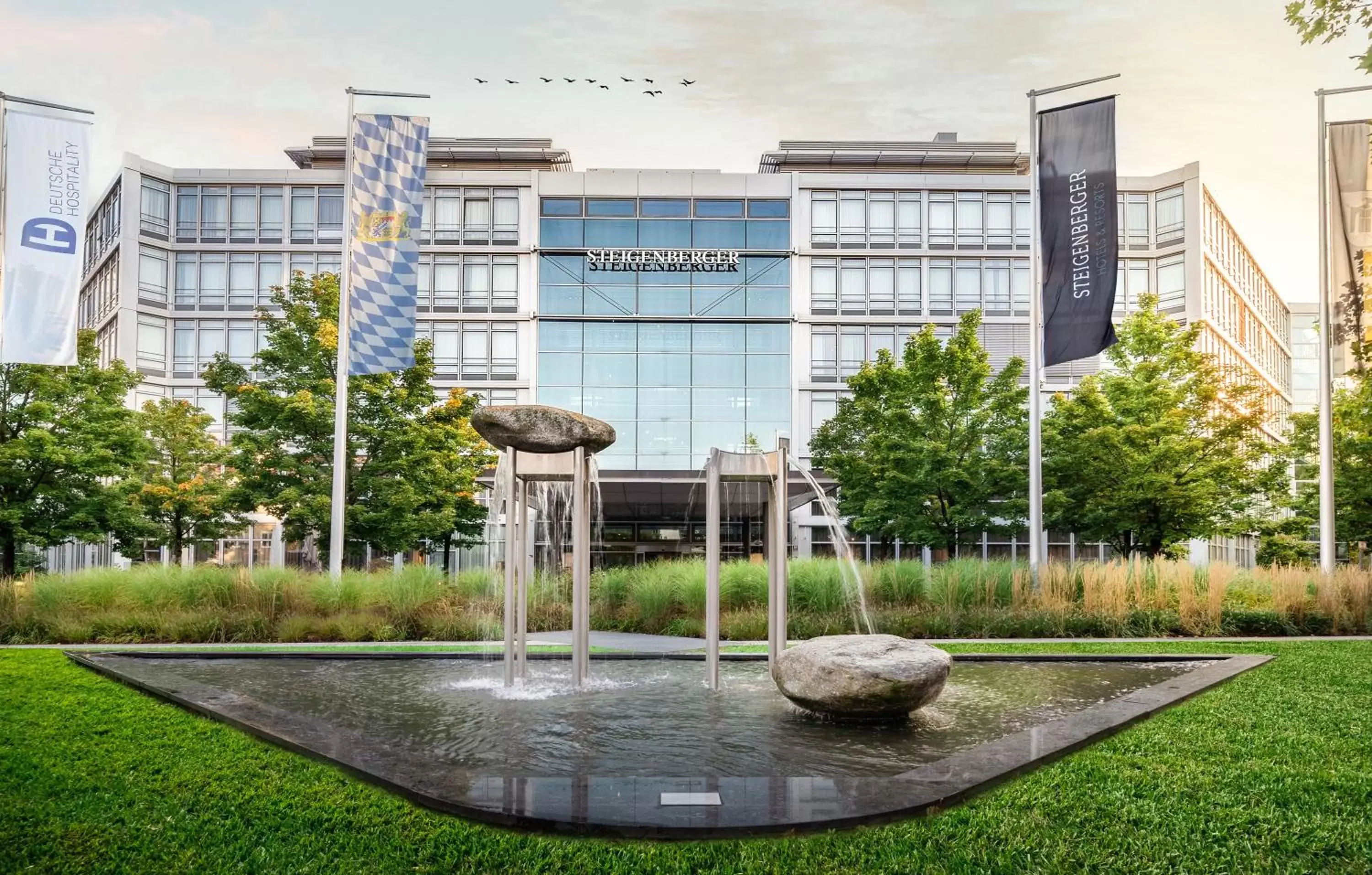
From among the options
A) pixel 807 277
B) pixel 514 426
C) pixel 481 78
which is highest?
pixel 481 78

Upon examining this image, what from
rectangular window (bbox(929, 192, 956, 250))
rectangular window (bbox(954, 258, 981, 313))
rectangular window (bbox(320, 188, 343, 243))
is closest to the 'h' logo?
rectangular window (bbox(320, 188, 343, 243))

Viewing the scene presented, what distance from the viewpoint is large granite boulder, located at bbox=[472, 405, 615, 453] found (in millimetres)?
10602

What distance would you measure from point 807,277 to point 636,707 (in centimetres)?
4194

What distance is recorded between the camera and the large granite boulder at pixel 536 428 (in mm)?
10602

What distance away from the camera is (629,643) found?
18.1 meters

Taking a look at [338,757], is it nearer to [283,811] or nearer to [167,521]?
[283,811]

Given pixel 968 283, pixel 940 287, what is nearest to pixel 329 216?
pixel 940 287

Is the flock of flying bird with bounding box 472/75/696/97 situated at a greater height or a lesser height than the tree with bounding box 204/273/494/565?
greater

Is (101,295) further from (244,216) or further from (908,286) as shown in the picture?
(908,286)

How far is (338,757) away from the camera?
7145 mm

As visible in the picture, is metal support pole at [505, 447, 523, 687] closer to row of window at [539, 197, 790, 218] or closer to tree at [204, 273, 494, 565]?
tree at [204, 273, 494, 565]

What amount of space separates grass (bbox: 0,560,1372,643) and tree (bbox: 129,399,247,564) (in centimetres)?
1326

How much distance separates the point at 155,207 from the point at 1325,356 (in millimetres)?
47980

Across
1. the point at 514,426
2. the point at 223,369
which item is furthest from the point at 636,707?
the point at 223,369
